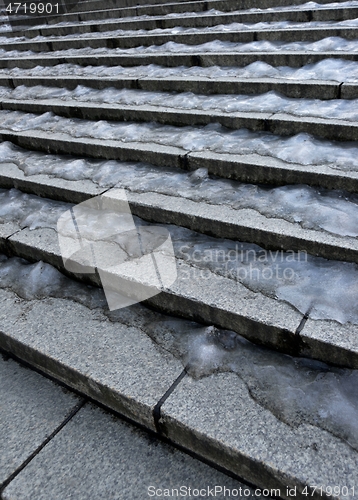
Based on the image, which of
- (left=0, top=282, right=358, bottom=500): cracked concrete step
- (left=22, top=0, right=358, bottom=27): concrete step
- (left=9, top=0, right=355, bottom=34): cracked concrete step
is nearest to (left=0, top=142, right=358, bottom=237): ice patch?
(left=0, top=282, right=358, bottom=500): cracked concrete step

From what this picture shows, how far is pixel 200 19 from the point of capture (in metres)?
5.49

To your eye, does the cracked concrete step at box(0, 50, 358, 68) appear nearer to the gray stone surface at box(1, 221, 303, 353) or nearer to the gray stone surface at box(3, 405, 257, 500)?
the gray stone surface at box(1, 221, 303, 353)

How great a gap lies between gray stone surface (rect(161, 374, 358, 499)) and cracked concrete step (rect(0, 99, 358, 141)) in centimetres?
200

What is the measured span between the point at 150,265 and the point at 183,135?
1.49 m

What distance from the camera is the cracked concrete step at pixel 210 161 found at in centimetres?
267

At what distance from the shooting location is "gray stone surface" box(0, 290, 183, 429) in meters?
2.02

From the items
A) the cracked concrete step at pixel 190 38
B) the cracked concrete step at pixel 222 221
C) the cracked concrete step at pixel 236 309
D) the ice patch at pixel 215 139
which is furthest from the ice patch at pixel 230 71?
the cracked concrete step at pixel 236 309

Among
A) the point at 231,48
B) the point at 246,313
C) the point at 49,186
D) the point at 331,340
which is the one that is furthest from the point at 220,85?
the point at 331,340

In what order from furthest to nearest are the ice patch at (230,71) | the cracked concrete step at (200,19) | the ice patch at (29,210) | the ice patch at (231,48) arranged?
the cracked concrete step at (200,19) → the ice patch at (231,48) → the ice patch at (230,71) → the ice patch at (29,210)

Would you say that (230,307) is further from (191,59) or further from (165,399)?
(191,59)

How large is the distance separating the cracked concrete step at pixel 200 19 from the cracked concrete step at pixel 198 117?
2161 mm

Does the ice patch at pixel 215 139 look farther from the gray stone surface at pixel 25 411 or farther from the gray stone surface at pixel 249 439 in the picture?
the gray stone surface at pixel 25 411

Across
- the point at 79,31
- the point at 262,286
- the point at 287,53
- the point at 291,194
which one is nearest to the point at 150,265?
the point at 262,286

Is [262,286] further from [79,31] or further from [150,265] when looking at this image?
[79,31]
